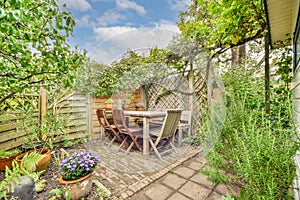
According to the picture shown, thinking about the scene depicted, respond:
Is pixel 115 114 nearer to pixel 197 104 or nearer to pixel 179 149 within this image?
pixel 179 149

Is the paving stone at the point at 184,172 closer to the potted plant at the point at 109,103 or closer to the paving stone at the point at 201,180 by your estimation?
the paving stone at the point at 201,180

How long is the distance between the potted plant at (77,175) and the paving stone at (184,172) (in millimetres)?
1148

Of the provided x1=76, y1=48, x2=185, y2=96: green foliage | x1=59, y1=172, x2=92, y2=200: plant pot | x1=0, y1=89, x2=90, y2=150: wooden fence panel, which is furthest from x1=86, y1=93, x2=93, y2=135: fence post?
x1=59, y1=172, x2=92, y2=200: plant pot

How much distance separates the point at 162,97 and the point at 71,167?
322cm

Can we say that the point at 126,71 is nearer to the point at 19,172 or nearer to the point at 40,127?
the point at 40,127

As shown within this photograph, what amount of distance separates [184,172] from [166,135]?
26.9 inches

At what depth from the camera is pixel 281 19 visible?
4.71 ft

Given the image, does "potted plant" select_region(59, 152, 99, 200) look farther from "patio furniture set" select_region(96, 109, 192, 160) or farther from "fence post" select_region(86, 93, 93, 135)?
"fence post" select_region(86, 93, 93, 135)

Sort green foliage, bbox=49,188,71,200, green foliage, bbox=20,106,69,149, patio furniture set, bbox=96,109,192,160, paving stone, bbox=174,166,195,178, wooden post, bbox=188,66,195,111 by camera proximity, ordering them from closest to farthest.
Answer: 1. green foliage, bbox=49,188,71,200
2. paving stone, bbox=174,166,195,178
3. green foliage, bbox=20,106,69,149
4. patio furniture set, bbox=96,109,192,160
5. wooden post, bbox=188,66,195,111

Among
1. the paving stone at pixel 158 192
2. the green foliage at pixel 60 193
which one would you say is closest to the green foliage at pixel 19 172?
the green foliage at pixel 60 193

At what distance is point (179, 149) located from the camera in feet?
9.30

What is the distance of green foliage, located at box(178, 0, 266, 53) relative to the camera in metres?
1.57

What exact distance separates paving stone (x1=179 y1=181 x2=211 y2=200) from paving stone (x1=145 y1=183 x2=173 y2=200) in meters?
0.17

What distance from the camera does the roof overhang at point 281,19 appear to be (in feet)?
3.99
